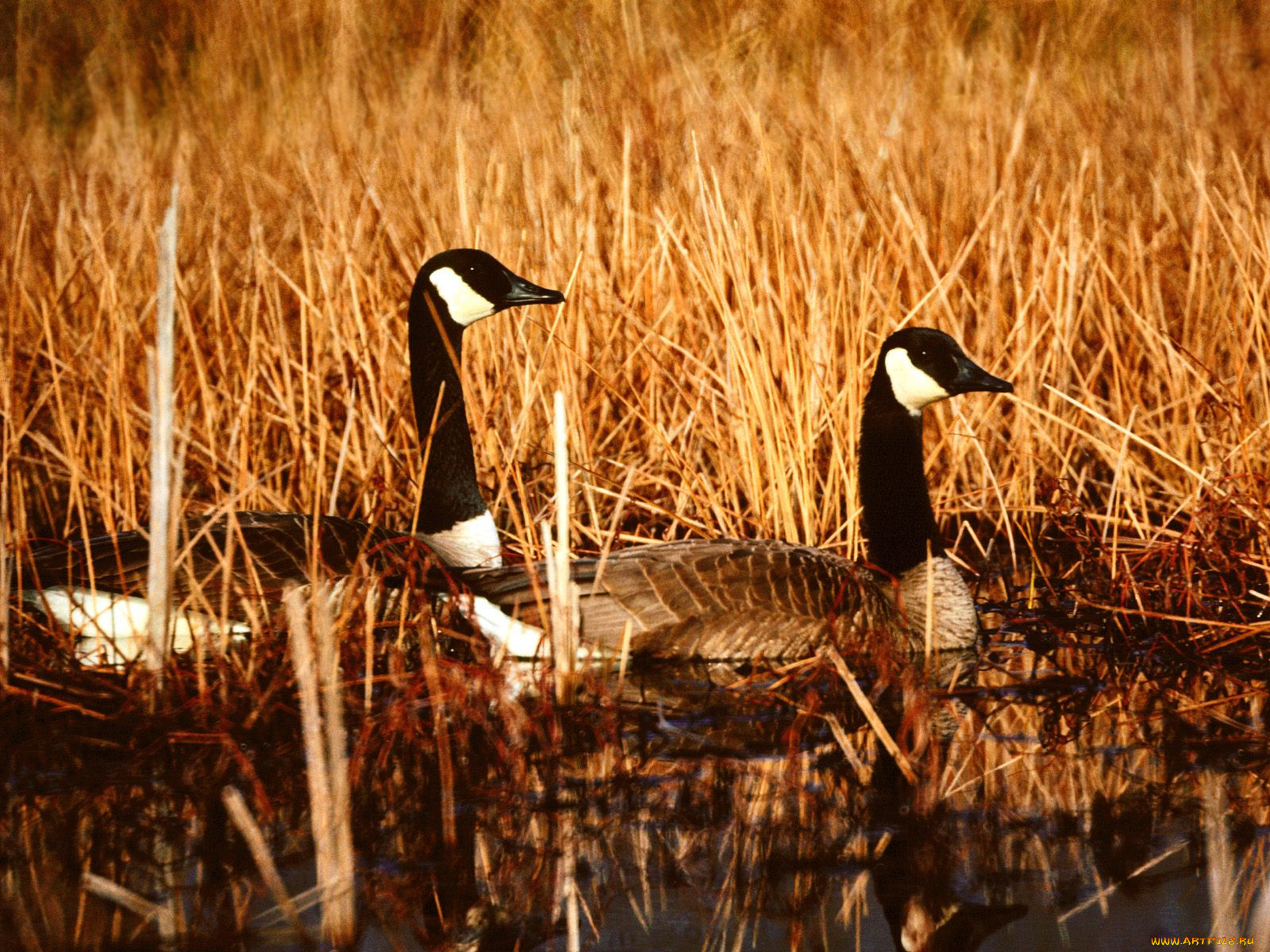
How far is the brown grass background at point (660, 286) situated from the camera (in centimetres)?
614

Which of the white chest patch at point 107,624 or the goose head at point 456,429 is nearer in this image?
the white chest patch at point 107,624

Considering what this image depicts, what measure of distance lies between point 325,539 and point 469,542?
70cm

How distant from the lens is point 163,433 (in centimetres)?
402

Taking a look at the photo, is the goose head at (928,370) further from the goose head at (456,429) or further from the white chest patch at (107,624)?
the white chest patch at (107,624)

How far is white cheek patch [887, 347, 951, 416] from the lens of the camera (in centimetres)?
547

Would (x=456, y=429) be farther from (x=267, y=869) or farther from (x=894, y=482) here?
(x=267, y=869)

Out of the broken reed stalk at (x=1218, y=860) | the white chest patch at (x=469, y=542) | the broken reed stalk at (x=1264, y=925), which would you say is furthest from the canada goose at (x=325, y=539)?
the broken reed stalk at (x=1264, y=925)

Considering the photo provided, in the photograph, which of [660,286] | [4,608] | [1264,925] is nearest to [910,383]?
[660,286]

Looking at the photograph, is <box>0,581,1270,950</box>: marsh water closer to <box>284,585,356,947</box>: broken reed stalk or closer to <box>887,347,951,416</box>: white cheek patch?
<box>284,585,356,947</box>: broken reed stalk

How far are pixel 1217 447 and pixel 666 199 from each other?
2439 mm

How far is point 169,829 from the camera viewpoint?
3656 millimetres

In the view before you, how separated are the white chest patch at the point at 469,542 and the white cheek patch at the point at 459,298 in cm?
75

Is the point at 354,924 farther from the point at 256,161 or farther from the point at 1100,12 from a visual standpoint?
the point at 1100,12

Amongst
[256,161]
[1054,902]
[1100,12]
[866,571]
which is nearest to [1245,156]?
[1100,12]
